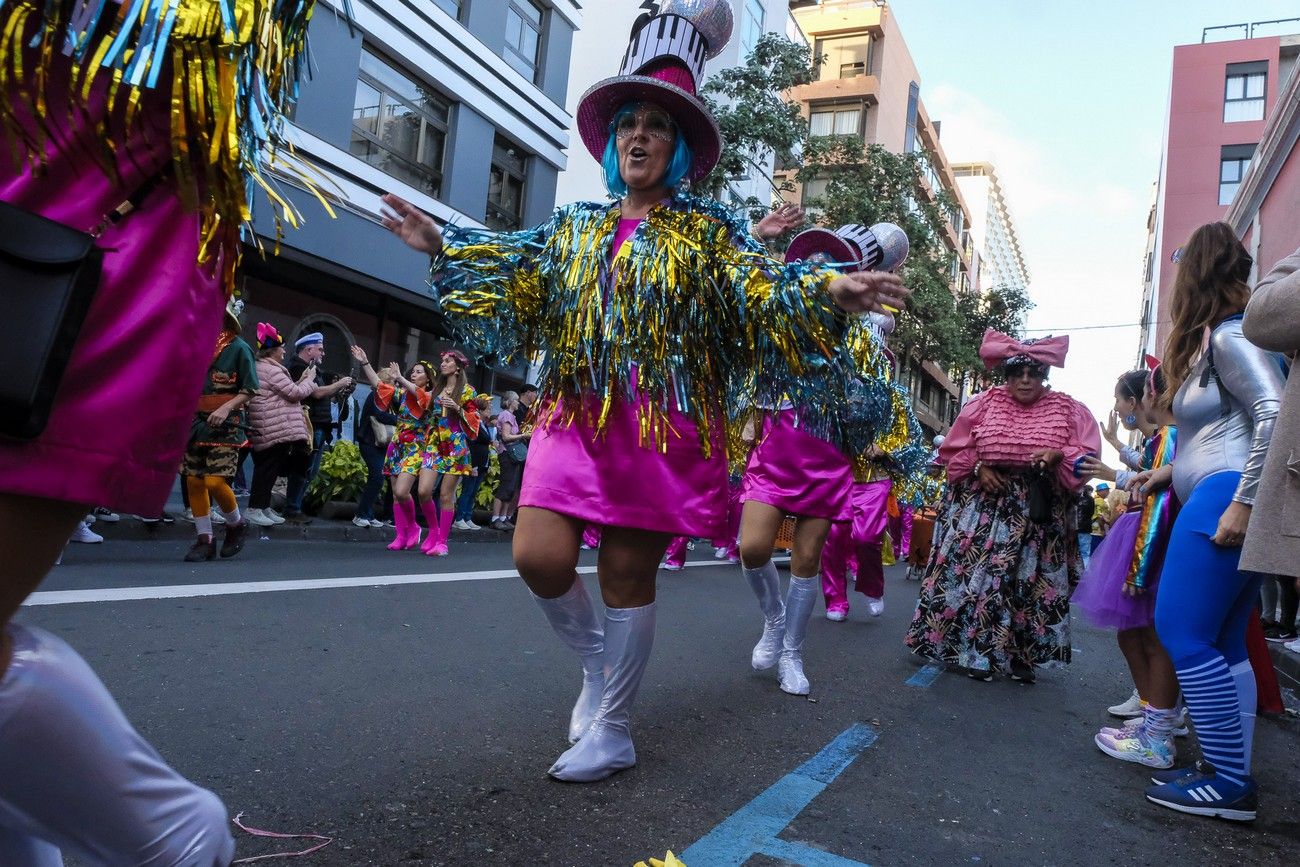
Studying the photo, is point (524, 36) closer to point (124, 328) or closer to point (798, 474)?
point (798, 474)

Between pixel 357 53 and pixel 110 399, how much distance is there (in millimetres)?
15442

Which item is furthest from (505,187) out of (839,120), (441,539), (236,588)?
(839,120)

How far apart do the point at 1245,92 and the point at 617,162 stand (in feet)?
111

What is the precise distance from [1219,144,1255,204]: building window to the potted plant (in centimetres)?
2883

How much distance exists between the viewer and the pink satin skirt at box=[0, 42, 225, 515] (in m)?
1.12

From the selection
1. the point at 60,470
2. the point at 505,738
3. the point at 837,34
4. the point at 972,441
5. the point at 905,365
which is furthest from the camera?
the point at 837,34

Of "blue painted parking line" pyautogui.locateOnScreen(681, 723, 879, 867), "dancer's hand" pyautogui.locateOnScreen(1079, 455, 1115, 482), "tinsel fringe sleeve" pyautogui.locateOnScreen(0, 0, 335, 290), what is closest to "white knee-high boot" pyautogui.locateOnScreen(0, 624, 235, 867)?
"tinsel fringe sleeve" pyautogui.locateOnScreen(0, 0, 335, 290)

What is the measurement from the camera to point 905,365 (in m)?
30.7

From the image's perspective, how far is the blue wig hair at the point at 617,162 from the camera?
304 cm

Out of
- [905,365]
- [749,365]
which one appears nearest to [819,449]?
[749,365]

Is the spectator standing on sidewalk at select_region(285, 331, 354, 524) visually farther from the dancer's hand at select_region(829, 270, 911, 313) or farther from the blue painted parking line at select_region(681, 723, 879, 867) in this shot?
the dancer's hand at select_region(829, 270, 911, 313)

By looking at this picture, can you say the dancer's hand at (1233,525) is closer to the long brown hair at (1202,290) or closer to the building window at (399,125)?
the long brown hair at (1202,290)

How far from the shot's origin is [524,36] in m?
19.1

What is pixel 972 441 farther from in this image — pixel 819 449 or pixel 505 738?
pixel 505 738
